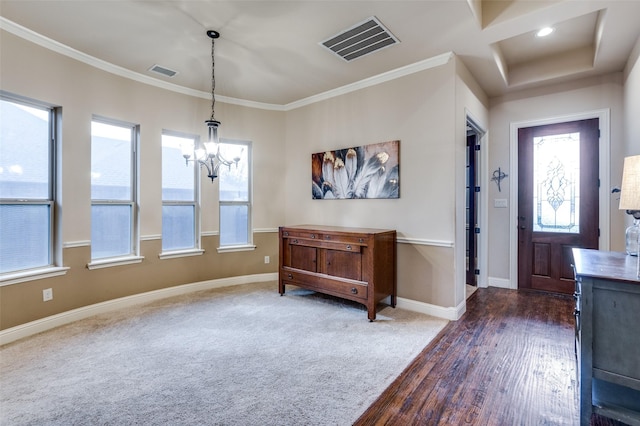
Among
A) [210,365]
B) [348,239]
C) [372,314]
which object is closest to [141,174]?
[210,365]

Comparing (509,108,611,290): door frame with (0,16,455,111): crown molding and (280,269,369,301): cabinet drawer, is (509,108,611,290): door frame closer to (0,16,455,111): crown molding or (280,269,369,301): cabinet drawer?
(0,16,455,111): crown molding

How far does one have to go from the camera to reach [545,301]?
3830mm

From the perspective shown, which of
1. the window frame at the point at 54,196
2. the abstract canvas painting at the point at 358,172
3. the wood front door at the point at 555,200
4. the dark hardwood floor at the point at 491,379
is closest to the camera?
the dark hardwood floor at the point at 491,379

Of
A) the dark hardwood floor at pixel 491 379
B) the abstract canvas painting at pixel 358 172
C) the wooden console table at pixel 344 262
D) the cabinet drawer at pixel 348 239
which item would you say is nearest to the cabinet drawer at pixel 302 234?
the wooden console table at pixel 344 262

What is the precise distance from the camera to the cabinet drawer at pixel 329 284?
3302 millimetres

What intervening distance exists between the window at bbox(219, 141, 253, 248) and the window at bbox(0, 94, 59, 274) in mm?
1937

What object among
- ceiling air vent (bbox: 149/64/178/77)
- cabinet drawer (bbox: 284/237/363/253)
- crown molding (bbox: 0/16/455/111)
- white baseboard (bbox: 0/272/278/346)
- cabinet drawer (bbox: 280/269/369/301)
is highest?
ceiling air vent (bbox: 149/64/178/77)

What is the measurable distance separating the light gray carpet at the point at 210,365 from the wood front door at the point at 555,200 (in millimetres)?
2152

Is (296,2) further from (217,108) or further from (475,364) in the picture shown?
(475,364)

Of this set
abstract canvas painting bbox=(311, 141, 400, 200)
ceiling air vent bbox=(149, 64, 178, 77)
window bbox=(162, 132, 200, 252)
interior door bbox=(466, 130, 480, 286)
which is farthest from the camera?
interior door bbox=(466, 130, 480, 286)

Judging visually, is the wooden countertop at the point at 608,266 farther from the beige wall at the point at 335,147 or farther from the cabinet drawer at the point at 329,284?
the cabinet drawer at the point at 329,284

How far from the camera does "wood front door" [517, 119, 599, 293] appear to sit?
3.85 metres

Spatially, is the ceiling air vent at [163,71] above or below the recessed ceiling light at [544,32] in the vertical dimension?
below

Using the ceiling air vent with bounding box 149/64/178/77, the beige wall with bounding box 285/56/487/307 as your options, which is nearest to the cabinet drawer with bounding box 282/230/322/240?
the beige wall with bounding box 285/56/487/307
